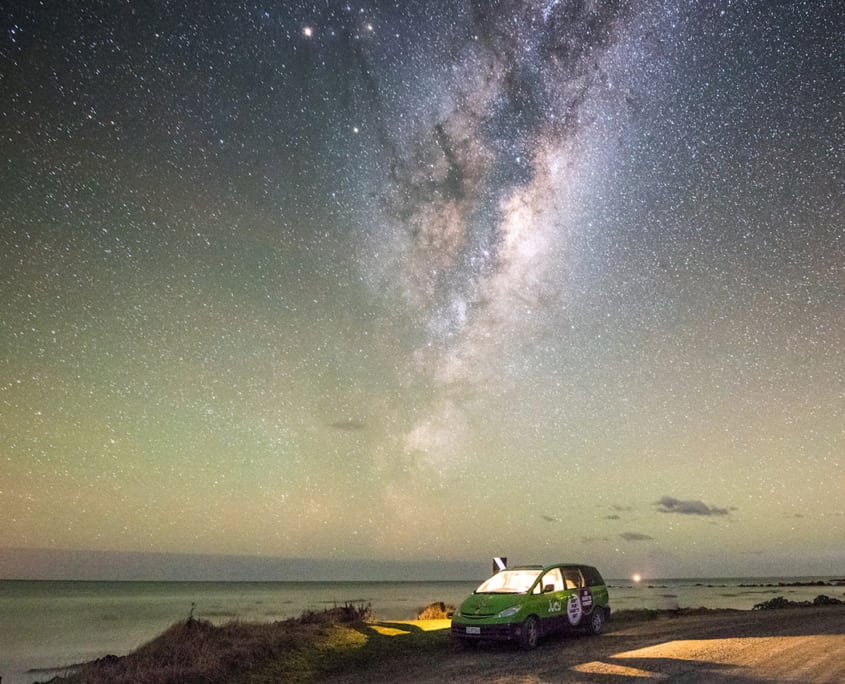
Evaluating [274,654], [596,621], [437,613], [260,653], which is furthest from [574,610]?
[437,613]

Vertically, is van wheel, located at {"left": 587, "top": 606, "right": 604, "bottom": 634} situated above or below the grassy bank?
above

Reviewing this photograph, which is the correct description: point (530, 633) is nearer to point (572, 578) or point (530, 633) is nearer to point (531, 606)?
point (531, 606)

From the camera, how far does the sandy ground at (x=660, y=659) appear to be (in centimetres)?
995

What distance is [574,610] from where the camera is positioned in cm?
1517

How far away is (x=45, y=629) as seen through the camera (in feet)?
133

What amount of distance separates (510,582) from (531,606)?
1.03 metres

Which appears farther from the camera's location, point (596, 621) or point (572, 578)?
point (596, 621)

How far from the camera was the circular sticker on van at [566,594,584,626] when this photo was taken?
589 inches

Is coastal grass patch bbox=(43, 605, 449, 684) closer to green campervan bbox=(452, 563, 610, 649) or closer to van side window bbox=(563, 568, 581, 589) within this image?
green campervan bbox=(452, 563, 610, 649)

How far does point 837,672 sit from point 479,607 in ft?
22.9

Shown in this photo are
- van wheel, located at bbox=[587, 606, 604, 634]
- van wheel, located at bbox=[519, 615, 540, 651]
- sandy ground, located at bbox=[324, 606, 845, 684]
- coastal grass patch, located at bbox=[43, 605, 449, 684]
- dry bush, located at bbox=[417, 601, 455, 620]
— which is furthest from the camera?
dry bush, located at bbox=[417, 601, 455, 620]

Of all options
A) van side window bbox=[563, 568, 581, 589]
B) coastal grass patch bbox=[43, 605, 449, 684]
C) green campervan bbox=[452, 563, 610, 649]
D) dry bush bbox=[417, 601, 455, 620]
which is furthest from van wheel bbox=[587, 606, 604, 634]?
dry bush bbox=[417, 601, 455, 620]

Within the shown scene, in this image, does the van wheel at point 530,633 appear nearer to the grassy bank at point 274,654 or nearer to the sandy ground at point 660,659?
the sandy ground at point 660,659

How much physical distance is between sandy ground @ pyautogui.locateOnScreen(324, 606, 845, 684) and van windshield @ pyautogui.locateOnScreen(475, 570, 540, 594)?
1.28 metres
